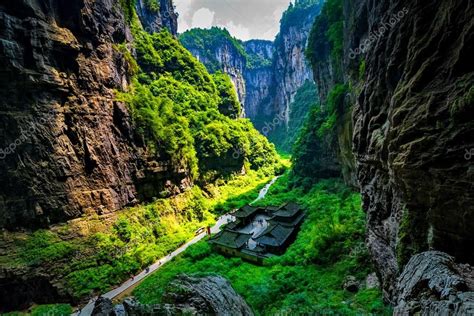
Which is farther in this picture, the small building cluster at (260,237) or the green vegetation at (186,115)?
the green vegetation at (186,115)

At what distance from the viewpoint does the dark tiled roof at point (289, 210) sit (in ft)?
89.2

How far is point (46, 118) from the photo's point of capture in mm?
20953

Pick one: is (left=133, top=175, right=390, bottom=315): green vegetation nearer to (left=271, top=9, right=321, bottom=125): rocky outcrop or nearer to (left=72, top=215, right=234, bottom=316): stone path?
(left=72, top=215, right=234, bottom=316): stone path

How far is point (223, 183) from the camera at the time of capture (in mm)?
44688

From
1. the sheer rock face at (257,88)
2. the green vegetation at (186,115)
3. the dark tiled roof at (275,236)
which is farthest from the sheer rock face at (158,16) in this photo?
the sheer rock face at (257,88)

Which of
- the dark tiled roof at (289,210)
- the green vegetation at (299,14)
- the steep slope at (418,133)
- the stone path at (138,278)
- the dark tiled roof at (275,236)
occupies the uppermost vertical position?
the green vegetation at (299,14)

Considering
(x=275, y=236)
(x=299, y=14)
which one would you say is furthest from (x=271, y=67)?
(x=275, y=236)

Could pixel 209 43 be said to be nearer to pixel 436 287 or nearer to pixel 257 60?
pixel 257 60

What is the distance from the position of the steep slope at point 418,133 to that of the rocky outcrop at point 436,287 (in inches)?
4.1

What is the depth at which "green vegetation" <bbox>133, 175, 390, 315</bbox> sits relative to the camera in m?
11.6

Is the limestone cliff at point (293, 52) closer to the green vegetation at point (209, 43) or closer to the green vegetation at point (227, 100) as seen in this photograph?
the green vegetation at point (209, 43)

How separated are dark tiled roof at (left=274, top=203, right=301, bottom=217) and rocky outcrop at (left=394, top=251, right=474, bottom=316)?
808 inches

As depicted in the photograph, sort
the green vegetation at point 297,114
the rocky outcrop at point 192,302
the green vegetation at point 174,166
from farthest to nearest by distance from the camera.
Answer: the green vegetation at point 297,114 < the green vegetation at point 174,166 < the rocky outcrop at point 192,302

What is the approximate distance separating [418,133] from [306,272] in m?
12.5
